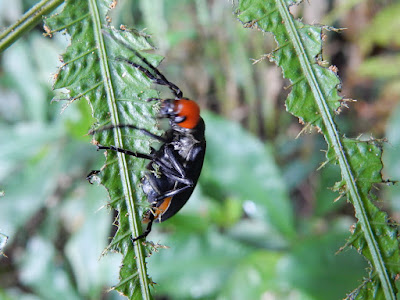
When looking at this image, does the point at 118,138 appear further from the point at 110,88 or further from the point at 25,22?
the point at 25,22

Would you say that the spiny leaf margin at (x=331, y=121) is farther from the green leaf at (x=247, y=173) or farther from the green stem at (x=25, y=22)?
the green leaf at (x=247, y=173)

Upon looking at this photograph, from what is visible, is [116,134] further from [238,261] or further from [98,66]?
[238,261]

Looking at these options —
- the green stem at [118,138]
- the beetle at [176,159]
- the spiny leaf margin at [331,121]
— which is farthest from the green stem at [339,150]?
the beetle at [176,159]

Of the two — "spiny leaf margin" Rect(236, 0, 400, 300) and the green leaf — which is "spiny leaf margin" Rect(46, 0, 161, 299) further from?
the green leaf

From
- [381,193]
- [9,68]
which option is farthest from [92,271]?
[381,193]

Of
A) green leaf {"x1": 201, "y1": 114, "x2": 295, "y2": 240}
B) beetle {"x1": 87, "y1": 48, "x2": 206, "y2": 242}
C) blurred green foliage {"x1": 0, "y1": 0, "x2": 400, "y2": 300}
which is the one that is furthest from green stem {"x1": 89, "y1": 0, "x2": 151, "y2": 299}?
green leaf {"x1": 201, "y1": 114, "x2": 295, "y2": 240}

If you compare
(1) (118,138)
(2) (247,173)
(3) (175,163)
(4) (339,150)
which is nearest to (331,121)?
(4) (339,150)
